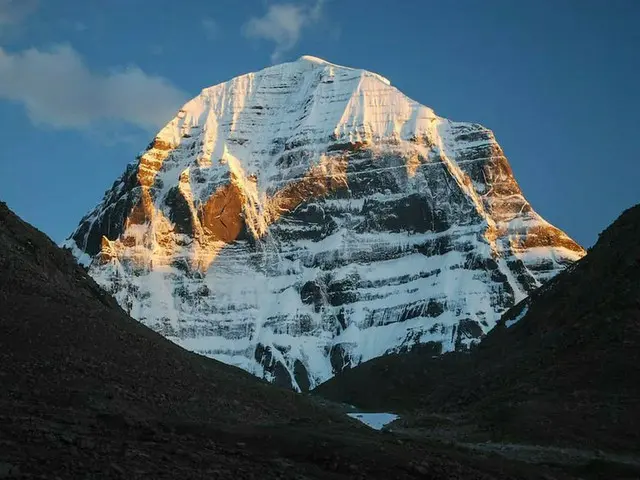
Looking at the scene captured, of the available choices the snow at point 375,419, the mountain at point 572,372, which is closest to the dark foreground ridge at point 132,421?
the mountain at point 572,372

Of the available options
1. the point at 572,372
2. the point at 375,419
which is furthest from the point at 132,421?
the point at 375,419

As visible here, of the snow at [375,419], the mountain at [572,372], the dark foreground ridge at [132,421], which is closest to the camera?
the dark foreground ridge at [132,421]

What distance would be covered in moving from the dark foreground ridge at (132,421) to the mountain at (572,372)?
1248 cm

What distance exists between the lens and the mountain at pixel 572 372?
4578cm

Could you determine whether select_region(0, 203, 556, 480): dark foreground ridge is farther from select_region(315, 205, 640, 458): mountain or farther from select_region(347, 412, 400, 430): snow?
select_region(347, 412, 400, 430): snow

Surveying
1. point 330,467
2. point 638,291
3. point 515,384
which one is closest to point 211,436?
point 330,467

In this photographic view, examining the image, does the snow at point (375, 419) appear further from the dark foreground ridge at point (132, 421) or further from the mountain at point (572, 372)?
the dark foreground ridge at point (132, 421)

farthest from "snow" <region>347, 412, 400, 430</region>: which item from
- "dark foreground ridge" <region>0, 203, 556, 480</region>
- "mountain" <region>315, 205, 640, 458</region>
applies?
"dark foreground ridge" <region>0, 203, 556, 480</region>

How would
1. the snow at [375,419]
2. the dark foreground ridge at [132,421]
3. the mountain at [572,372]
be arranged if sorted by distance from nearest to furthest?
1. the dark foreground ridge at [132,421]
2. the mountain at [572,372]
3. the snow at [375,419]

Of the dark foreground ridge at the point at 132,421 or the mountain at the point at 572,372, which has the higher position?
the mountain at the point at 572,372

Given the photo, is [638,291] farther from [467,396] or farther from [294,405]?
[294,405]

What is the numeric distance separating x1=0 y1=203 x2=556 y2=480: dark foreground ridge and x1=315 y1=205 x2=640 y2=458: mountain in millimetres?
12484

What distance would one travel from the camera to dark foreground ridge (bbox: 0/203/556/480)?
23141 mm

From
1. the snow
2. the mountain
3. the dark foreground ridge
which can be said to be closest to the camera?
the dark foreground ridge
